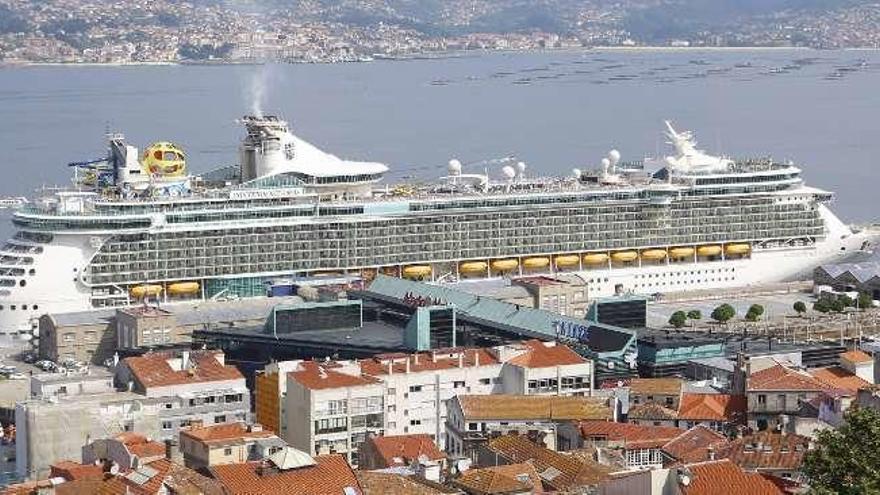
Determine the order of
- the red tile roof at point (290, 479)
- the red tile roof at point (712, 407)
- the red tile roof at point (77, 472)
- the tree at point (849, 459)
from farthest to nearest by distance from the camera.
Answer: the red tile roof at point (712, 407) < the red tile roof at point (77, 472) < the red tile roof at point (290, 479) < the tree at point (849, 459)

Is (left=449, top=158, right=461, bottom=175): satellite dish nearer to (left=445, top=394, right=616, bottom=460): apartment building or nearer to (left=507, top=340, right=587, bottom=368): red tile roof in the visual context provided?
(left=507, top=340, right=587, bottom=368): red tile roof

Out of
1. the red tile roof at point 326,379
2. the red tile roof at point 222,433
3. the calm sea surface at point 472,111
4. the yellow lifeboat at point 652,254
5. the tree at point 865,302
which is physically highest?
the calm sea surface at point 472,111

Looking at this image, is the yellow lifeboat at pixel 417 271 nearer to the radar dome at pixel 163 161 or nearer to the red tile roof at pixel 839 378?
the radar dome at pixel 163 161

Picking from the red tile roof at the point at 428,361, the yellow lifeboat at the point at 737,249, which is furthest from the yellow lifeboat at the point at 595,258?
the red tile roof at the point at 428,361

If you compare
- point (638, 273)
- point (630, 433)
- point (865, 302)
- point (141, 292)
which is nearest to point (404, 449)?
point (630, 433)

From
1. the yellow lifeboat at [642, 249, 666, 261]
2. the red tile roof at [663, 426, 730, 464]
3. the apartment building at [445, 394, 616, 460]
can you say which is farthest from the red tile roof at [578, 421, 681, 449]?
the yellow lifeboat at [642, 249, 666, 261]
